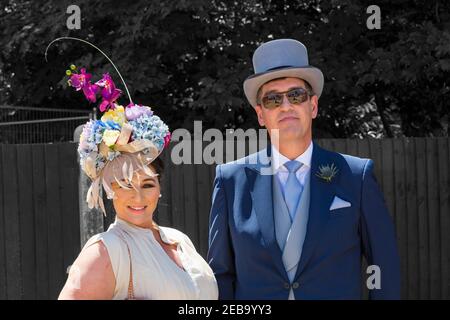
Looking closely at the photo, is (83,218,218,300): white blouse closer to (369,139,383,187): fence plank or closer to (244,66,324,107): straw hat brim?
(244,66,324,107): straw hat brim

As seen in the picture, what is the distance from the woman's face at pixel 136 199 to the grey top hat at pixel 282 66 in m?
0.67

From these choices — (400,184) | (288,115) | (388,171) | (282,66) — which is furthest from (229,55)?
(288,115)

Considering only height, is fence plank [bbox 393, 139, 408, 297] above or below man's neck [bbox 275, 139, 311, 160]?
below

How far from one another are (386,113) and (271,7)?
7.01 feet

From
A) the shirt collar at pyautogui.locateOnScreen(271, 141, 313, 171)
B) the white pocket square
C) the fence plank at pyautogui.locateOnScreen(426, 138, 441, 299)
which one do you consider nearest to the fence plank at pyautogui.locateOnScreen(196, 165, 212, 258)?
the fence plank at pyautogui.locateOnScreen(426, 138, 441, 299)

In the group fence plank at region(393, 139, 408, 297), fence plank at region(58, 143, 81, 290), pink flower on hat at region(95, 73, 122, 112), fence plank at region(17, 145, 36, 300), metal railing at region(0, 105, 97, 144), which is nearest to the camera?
pink flower on hat at region(95, 73, 122, 112)

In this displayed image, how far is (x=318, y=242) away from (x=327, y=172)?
1.03 feet

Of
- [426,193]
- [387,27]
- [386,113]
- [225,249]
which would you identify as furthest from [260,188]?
[386,113]

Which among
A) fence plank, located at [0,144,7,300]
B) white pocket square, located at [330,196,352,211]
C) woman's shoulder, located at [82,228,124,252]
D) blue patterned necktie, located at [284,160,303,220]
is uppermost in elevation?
blue patterned necktie, located at [284,160,303,220]

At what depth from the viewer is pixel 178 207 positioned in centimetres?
684

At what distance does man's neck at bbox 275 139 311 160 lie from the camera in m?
3.17

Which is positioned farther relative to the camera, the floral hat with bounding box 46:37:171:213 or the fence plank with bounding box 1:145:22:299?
the fence plank with bounding box 1:145:22:299

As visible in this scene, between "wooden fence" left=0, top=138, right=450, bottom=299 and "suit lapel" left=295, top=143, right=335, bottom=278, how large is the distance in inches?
145

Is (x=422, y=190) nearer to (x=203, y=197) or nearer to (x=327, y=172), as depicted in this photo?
(x=203, y=197)
